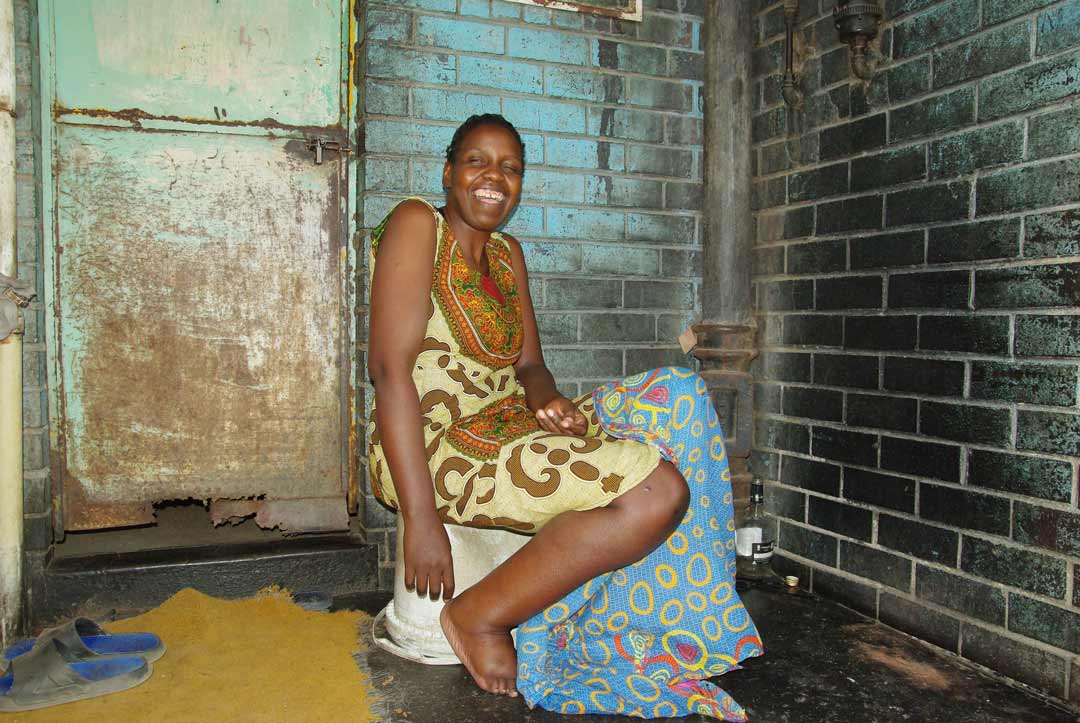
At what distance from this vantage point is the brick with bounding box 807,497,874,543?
3006mm

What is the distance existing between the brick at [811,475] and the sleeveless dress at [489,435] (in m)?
1.24

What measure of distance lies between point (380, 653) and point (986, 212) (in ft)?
7.91

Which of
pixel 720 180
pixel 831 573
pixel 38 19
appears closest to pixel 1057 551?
pixel 831 573

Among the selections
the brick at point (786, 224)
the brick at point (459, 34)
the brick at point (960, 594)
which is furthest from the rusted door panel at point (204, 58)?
the brick at point (960, 594)

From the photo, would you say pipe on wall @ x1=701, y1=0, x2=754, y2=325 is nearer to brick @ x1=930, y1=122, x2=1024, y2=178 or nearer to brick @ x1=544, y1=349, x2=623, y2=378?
brick @ x1=544, y1=349, x2=623, y2=378

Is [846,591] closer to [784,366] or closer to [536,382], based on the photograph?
[784,366]

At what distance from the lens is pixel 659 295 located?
3.58m

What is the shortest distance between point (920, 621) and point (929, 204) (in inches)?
57.2

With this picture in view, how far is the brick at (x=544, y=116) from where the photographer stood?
129 inches

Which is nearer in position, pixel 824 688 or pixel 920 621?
pixel 824 688

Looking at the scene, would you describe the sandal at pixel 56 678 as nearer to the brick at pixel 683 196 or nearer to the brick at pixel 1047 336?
the brick at pixel 683 196

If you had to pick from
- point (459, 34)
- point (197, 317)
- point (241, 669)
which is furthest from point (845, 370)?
point (197, 317)

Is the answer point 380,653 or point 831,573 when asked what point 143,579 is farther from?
point 831,573

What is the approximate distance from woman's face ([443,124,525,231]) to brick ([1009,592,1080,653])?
6.64ft
